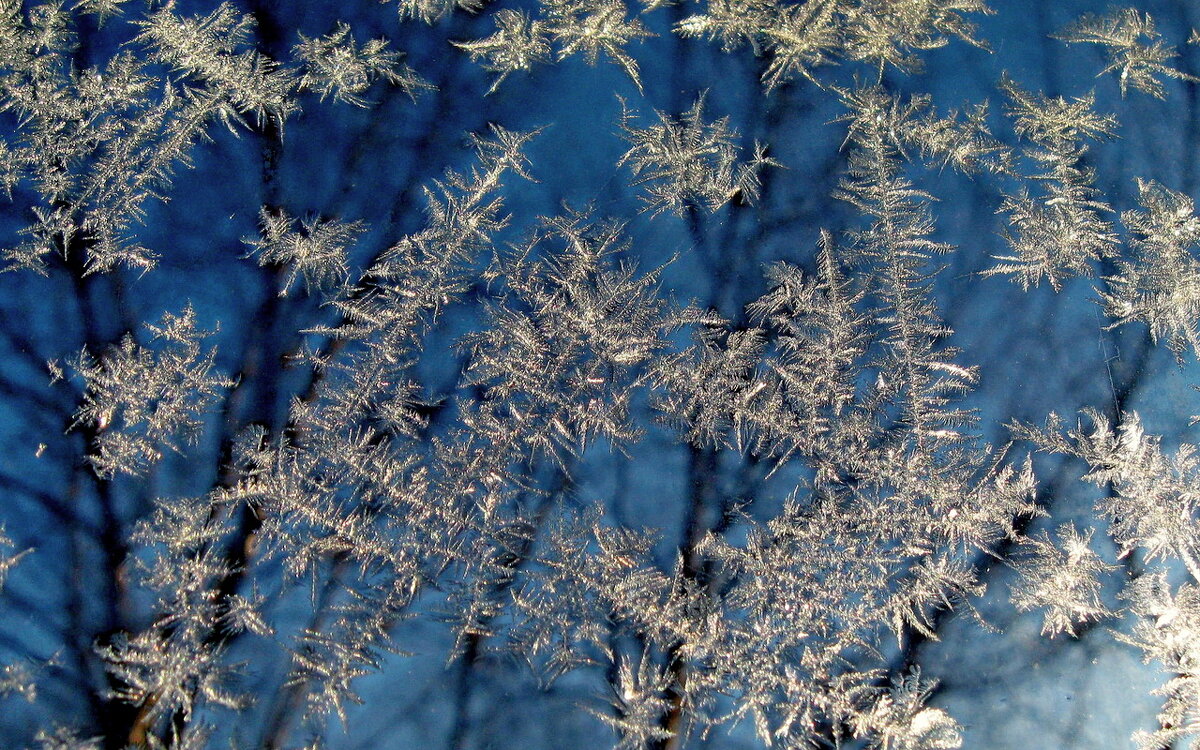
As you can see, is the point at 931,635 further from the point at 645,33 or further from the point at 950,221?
the point at 645,33

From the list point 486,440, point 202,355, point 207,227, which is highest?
point 207,227

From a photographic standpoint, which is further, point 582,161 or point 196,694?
point 582,161

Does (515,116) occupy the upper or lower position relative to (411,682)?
upper

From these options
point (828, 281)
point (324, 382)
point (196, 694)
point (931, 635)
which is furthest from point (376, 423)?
point (931, 635)

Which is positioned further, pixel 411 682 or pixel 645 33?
pixel 645 33

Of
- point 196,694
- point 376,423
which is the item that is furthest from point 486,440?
point 196,694

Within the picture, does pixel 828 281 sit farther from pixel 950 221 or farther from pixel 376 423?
pixel 376 423
